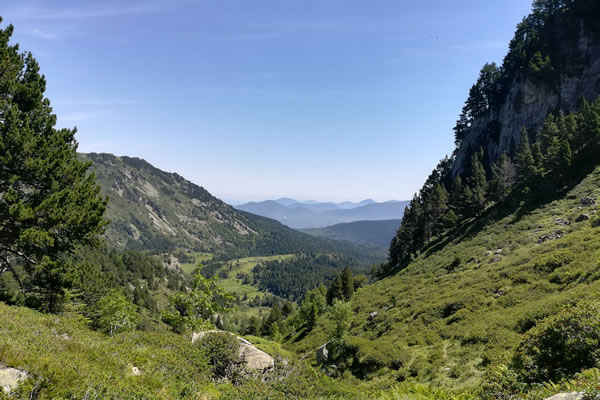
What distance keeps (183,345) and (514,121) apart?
378ft

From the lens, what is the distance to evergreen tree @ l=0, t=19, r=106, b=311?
17438 mm

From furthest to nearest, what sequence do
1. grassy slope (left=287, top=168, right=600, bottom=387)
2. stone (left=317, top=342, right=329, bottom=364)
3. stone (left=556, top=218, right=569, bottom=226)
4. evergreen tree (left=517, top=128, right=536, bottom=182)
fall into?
evergreen tree (left=517, top=128, right=536, bottom=182) < stone (left=556, top=218, right=569, bottom=226) < stone (left=317, top=342, right=329, bottom=364) < grassy slope (left=287, top=168, right=600, bottom=387)

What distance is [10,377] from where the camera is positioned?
21.1ft

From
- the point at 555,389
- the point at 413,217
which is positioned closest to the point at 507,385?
the point at 555,389

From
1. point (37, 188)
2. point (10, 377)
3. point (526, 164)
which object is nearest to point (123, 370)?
point (10, 377)

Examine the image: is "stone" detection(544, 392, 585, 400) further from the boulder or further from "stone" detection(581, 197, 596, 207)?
"stone" detection(581, 197, 596, 207)

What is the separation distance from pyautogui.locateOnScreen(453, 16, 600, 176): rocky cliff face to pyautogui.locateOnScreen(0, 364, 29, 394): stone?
11080cm

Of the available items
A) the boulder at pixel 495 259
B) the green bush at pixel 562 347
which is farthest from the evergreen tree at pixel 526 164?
the green bush at pixel 562 347

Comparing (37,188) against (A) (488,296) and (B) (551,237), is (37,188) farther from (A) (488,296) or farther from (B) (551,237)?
(B) (551,237)

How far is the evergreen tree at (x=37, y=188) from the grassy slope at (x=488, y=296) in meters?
25.6

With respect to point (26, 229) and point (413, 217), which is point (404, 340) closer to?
point (26, 229)

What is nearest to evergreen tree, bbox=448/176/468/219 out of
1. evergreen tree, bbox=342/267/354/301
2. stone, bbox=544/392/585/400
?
evergreen tree, bbox=342/267/354/301

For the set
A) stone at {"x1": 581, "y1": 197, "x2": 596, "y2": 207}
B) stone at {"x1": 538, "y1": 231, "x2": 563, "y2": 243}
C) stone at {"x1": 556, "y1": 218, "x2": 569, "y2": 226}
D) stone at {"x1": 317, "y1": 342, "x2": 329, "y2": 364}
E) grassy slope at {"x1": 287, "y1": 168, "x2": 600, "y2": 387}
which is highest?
stone at {"x1": 581, "y1": 197, "x2": 596, "y2": 207}

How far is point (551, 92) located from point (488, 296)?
90.3 metres
